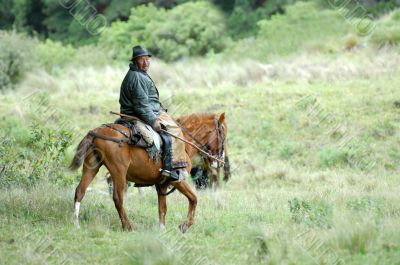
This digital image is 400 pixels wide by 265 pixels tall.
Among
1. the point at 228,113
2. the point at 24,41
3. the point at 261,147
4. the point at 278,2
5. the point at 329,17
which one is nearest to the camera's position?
the point at 261,147

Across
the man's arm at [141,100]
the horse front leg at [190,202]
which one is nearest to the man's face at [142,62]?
the man's arm at [141,100]

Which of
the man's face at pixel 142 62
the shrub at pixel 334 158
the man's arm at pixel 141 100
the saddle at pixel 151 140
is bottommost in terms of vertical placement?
the shrub at pixel 334 158

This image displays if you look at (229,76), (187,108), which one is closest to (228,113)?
(187,108)

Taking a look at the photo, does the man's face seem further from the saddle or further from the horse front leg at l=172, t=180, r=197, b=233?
the horse front leg at l=172, t=180, r=197, b=233

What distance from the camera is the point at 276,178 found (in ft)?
51.4

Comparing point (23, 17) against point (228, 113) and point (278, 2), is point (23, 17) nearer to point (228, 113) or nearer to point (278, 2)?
point (278, 2)

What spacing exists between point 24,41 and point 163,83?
20.6ft

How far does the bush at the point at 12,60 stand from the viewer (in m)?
25.4

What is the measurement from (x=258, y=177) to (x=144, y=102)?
20.8ft

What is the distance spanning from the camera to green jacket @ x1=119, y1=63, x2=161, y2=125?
10.0 m

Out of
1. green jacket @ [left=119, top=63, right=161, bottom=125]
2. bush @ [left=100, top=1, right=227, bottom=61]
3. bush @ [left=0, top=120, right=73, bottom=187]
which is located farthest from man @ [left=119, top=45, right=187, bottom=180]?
bush @ [left=100, top=1, right=227, bottom=61]

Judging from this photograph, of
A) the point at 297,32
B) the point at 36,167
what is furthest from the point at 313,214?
the point at 297,32

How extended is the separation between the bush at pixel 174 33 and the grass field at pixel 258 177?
729 cm

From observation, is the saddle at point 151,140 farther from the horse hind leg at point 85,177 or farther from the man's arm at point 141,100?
the horse hind leg at point 85,177
